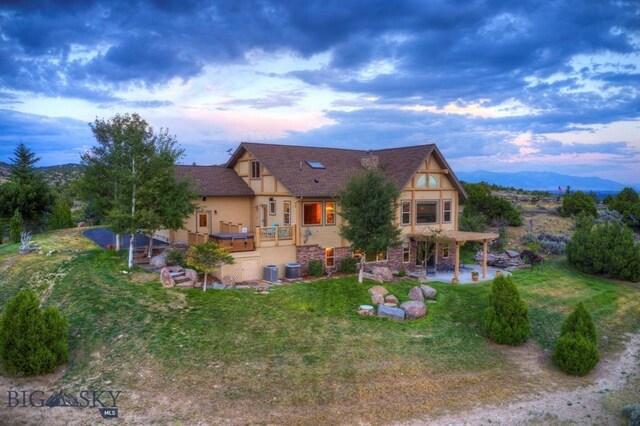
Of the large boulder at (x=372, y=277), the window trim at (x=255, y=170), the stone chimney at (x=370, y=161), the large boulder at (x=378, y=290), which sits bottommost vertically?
the large boulder at (x=378, y=290)

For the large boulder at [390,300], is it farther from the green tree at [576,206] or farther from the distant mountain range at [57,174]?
the distant mountain range at [57,174]

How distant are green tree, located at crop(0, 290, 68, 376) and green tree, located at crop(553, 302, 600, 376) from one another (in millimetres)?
14286

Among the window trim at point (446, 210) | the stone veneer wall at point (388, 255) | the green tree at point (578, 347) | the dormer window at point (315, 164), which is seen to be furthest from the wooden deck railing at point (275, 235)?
the green tree at point (578, 347)

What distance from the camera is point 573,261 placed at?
88.5 ft

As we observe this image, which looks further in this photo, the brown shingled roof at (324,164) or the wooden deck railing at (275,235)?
the brown shingled roof at (324,164)

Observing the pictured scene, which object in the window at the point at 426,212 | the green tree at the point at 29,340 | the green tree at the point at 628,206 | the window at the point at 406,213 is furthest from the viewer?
the green tree at the point at 628,206

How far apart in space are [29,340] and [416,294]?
13.3m

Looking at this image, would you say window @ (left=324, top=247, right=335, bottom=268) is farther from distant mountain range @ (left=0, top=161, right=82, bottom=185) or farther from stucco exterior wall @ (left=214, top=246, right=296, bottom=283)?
distant mountain range @ (left=0, top=161, right=82, bottom=185)

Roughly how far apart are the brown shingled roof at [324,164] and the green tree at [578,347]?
1116 cm

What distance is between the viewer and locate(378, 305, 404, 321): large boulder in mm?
16750

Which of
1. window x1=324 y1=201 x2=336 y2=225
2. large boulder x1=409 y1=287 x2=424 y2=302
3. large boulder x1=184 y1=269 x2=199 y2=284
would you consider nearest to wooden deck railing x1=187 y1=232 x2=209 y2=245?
large boulder x1=184 y1=269 x2=199 y2=284

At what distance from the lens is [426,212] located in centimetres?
2600

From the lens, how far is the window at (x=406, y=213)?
82.6 ft

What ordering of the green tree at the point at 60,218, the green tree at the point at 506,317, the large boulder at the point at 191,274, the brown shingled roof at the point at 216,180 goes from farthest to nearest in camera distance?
the green tree at the point at 60,218
the brown shingled roof at the point at 216,180
the large boulder at the point at 191,274
the green tree at the point at 506,317
